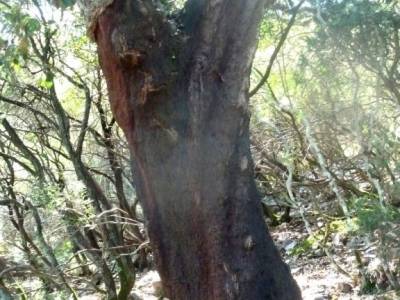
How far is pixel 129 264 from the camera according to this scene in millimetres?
6922

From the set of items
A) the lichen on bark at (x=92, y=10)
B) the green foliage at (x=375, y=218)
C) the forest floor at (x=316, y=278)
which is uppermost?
the lichen on bark at (x=92, y=10)

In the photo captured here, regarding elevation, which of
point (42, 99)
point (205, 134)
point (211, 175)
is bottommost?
point (211, 175)

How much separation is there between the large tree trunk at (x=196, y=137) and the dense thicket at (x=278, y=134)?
11.7 inches

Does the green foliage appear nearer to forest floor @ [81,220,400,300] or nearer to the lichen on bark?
forest floor @ [81,220,400,300]

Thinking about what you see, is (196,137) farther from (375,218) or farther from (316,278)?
(316,278)

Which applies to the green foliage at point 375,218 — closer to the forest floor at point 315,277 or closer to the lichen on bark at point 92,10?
the forest floor at point 315,277

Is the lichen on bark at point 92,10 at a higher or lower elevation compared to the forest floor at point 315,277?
higher

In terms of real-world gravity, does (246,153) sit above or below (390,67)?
below

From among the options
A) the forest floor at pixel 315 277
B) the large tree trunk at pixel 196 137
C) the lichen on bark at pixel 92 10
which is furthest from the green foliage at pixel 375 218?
the lichen on bark at pixel 92 10

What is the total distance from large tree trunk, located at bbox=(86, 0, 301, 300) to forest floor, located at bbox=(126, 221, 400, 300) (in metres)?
2.68

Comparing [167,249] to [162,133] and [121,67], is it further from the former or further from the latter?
[121,67]

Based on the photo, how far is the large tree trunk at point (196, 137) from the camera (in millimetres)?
2838

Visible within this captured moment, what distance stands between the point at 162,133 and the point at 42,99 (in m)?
5.50

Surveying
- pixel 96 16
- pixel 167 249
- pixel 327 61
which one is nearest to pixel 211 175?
pixel 167 249
